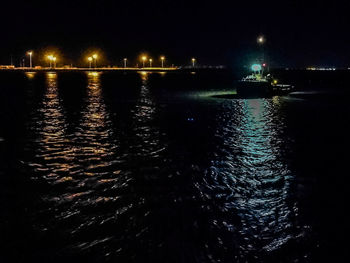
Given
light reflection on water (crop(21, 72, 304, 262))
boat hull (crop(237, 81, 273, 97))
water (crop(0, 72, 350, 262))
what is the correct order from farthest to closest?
1. boat hull (crop(237, 81, 273, 97))
2. light reflection on water (crop(21, 72, 304, 262))
3. water (crop(0, 72, 350, 262))

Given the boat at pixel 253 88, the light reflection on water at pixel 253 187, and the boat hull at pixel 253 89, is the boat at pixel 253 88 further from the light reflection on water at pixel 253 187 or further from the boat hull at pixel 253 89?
the light reflection on water at pixel 253 187

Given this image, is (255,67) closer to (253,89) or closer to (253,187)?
(253,89)

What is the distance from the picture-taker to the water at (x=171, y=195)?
341 inches

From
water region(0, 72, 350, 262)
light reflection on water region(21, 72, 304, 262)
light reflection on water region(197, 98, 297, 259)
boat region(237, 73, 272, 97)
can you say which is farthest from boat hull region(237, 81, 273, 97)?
light reflection on water region(21, 72, 304, 262)

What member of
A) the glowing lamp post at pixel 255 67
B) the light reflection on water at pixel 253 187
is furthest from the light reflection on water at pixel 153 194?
the glowing lamp post at pixel 255 67

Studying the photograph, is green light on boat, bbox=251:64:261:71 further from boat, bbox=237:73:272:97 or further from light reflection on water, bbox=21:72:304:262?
light reflection on water, bbox=21:72:304:262

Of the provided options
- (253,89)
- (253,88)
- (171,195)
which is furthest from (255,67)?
(171,195)

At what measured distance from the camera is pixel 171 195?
11922 millimetres

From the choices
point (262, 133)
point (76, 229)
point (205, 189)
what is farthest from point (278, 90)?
point (76, 229)

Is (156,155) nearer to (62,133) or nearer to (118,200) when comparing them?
(118,200)

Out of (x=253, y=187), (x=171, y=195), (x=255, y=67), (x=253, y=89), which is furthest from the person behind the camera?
(x=255, y=67)

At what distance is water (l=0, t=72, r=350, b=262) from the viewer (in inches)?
341

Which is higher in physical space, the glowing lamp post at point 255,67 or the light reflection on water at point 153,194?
the glowing lamp post at point 255,67

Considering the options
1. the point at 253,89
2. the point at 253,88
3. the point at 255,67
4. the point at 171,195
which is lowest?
the point at 171,195
